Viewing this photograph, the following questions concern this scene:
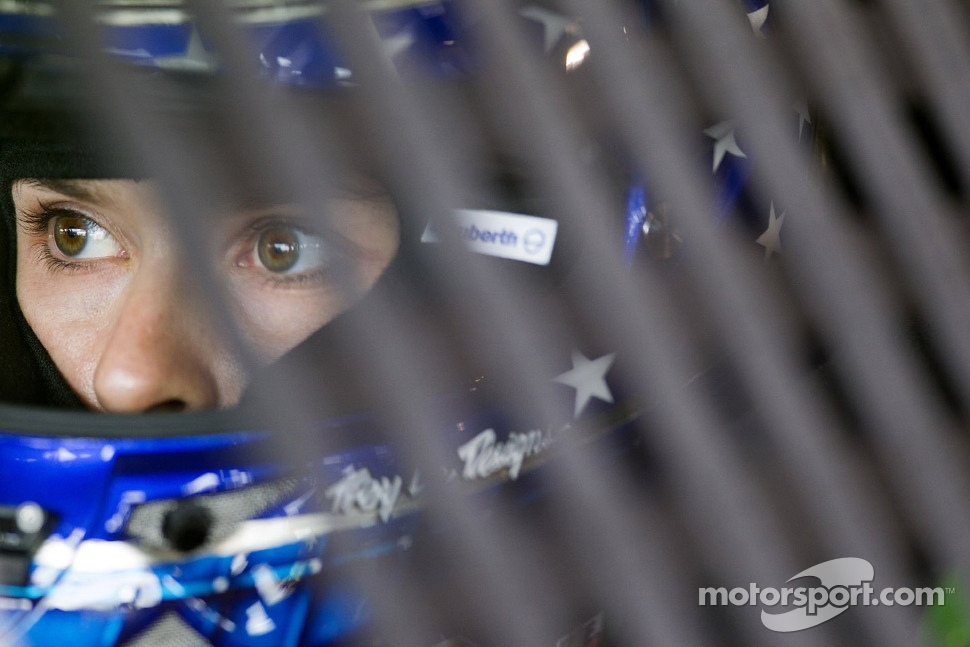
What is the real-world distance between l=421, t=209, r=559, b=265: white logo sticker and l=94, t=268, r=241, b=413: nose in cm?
29

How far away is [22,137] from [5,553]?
0.36 meters

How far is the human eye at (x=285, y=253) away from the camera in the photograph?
802 mm

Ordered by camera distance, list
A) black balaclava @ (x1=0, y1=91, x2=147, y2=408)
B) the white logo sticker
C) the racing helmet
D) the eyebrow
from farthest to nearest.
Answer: the eyebrow → black balaclava @ (x1=0, y1=91, x2=147, y2=408) → the white logo sticker → the racing helmet

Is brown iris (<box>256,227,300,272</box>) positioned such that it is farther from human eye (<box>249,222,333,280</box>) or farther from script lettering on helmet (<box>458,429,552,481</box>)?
script lettering on helmet (<box>458,429,552,481</box>)

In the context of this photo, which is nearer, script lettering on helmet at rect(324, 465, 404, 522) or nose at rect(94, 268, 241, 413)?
script lettering on helmet at rect(324, 465, 404, 522)

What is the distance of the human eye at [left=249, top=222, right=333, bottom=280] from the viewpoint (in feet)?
2.63

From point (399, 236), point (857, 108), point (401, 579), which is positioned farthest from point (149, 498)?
point (857, 108)

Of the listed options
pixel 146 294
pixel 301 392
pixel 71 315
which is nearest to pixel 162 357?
pixel 146 294

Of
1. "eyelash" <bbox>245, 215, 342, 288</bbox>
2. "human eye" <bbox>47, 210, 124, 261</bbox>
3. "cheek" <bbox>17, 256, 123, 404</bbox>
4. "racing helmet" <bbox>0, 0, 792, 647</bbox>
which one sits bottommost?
"racing helmet" <bbox>0, 0, 792, 647</bbox>

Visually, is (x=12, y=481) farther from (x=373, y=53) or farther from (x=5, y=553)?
(x=373, y=53)

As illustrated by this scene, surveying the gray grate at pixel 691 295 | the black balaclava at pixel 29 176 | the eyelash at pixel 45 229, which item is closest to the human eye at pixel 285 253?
the black balaclava at pixel 29 176

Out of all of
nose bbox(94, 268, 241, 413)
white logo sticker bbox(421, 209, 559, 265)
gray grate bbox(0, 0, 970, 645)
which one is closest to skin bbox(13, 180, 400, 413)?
nose bbox(94, 268, 241, 413)

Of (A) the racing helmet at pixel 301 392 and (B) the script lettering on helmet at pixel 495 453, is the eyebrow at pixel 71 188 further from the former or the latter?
(B) the script lettering on helmet at pixel 495 453

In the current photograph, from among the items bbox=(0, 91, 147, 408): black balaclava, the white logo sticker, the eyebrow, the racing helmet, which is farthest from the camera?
the eyebrow
